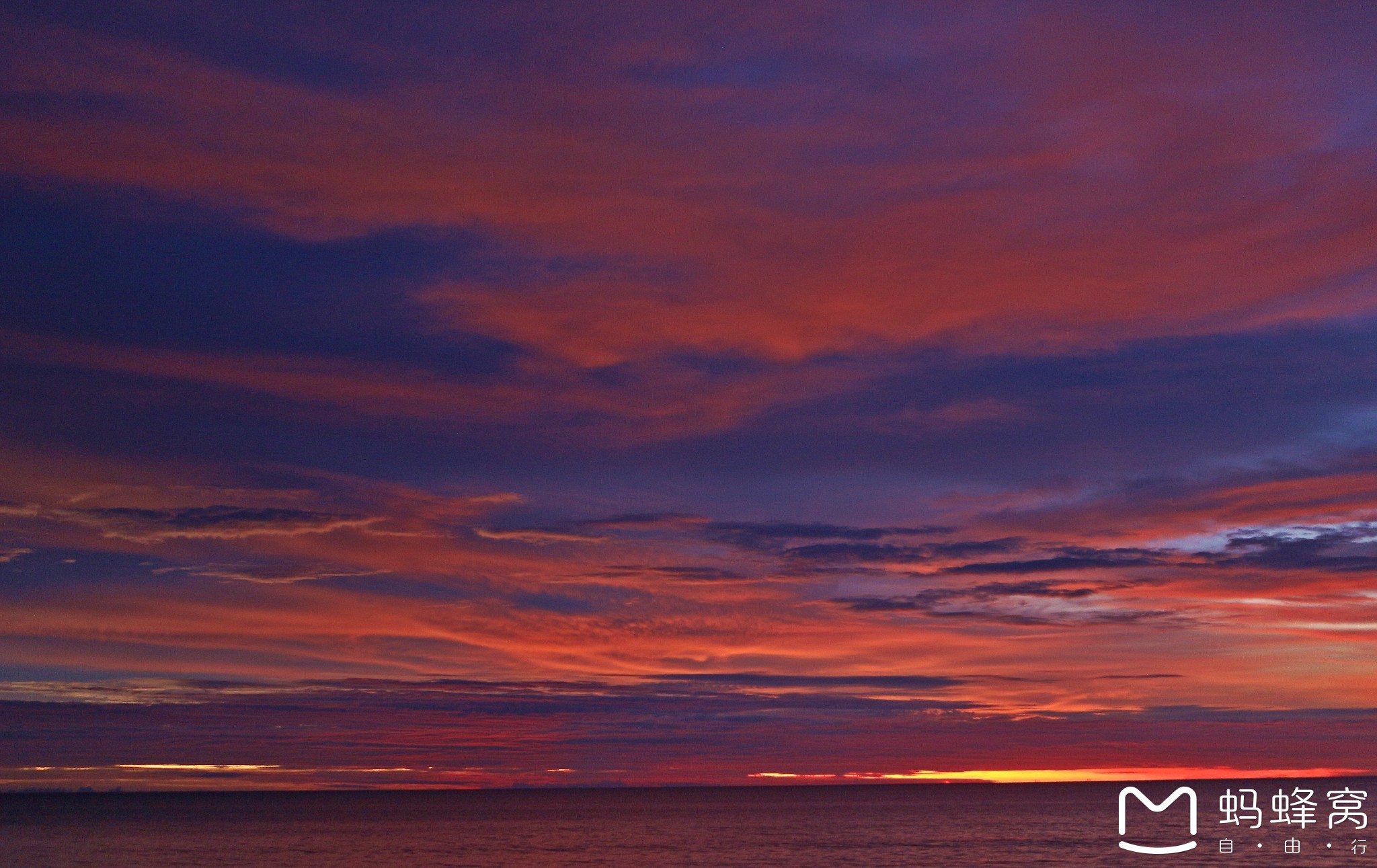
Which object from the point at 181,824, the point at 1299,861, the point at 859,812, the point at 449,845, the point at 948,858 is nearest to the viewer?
the point at 1299,861

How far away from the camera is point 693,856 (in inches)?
4072

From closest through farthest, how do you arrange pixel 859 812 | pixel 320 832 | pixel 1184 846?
pixel 1184 846 < pixel 320 832 < pixel 859 812

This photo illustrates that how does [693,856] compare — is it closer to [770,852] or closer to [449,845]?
[770,852]

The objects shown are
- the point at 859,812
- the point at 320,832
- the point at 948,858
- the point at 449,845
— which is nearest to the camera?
the point at 948,858

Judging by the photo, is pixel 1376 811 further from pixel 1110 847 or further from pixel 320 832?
pixel 320 832

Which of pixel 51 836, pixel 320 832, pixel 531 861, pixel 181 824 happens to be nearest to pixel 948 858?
pixel 531 861

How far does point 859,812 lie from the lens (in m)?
199

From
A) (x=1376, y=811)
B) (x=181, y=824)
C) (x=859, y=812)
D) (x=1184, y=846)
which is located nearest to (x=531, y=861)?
(x=1184, y=846)

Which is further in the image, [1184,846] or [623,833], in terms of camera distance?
[623,833]

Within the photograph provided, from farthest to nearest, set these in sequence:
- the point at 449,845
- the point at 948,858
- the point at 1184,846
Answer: the point at 449,845
the point at 1184,846
the point at 948,858

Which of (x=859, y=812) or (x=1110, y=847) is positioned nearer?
(x=1110, y=847)

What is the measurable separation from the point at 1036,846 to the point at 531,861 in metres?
45.6

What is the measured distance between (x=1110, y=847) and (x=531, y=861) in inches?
1995

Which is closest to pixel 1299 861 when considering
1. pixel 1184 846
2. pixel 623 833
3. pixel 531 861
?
pixel 1184 846
